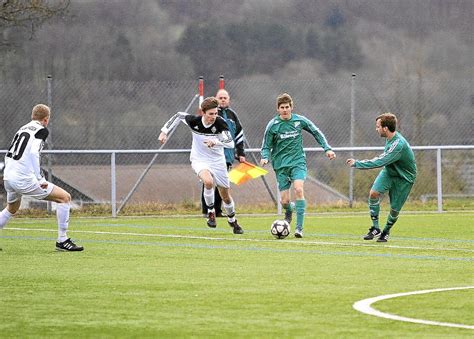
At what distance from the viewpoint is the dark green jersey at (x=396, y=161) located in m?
15.0

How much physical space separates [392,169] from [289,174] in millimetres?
1731

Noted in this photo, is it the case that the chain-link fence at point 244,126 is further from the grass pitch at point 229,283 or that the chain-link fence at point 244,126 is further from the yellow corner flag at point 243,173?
the grass pitch at point 229,283

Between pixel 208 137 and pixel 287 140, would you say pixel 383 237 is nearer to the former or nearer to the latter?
pixel 287 140

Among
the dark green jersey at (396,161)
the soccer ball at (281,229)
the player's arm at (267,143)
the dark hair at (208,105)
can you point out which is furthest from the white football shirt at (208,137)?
the dark green jersey at (396,161)

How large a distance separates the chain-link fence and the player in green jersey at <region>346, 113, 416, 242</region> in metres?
8.23

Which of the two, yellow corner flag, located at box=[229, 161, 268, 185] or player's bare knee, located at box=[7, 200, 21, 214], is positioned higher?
yellow corner flag, located at box=[229, 161, 268, 185]

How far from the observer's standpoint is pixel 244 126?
24891mm

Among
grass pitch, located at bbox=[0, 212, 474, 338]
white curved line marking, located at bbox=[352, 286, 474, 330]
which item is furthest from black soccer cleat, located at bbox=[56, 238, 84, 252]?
white curved line marking, located at bbox=[352, 286, 474, 330]

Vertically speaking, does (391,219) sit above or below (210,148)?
below

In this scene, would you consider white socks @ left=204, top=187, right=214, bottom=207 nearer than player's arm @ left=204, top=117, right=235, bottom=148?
No

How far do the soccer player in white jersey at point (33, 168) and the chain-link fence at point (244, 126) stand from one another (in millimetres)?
8734

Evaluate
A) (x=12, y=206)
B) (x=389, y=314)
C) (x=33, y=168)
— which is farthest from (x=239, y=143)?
(x=389, y=314)

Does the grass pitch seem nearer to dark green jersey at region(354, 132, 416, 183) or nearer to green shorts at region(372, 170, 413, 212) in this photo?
green shorts at region(372, 170, 413, 212)

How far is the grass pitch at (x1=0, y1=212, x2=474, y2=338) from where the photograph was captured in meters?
8.01
